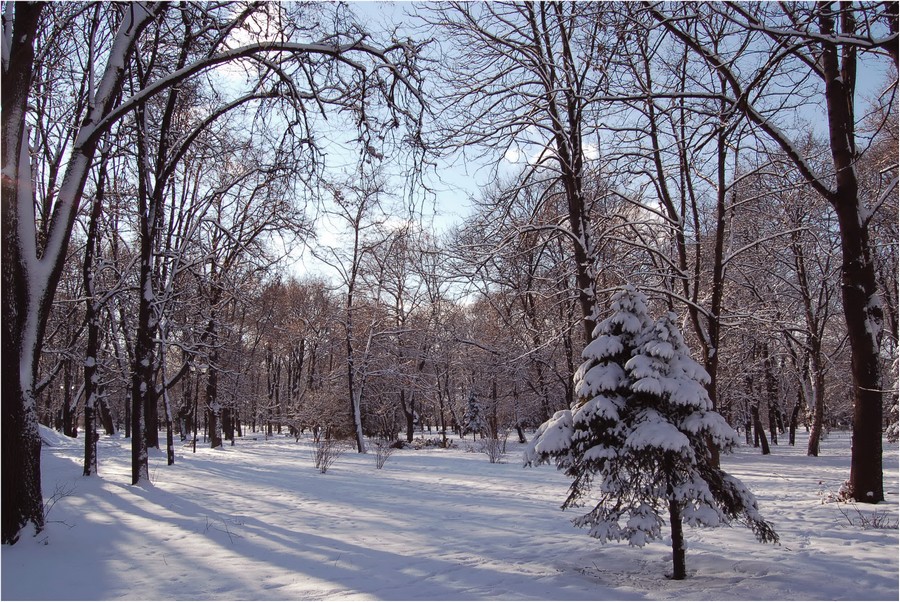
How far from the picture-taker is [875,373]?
796 cm

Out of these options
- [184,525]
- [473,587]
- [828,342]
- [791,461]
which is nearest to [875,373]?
[473,587]

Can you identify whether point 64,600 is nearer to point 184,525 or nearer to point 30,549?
point 30,549

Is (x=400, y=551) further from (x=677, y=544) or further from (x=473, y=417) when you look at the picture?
(x=473, y=417)

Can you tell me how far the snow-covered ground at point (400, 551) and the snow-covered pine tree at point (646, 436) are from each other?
1.75 ft

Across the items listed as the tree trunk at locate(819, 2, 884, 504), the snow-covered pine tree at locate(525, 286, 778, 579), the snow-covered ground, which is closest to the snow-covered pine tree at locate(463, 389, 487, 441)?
the snow-covered ground

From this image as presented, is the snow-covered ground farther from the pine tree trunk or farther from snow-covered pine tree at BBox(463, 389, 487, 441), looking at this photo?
snow-covered pine tree at BBox(463, 389, 487, 441)

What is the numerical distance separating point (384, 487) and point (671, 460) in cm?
779

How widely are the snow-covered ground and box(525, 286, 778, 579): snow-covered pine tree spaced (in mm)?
533

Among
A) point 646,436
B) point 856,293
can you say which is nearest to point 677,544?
point 646,436

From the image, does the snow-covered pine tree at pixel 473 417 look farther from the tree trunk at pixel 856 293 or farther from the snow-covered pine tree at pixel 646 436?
the snow-covered pine tree at pixel 646 436

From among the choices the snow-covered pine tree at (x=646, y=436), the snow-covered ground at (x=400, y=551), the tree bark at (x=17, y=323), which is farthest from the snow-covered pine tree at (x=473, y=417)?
the tree bark at (x=17, y=323)

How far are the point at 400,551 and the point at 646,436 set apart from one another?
295 cm

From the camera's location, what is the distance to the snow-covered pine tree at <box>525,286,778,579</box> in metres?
4.74

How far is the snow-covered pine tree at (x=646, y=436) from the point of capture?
4738 millimetres
